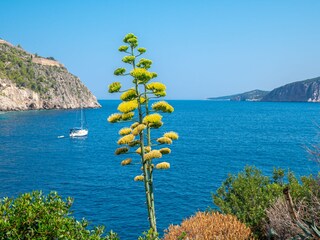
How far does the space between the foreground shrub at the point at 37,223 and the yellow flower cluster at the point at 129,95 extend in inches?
203

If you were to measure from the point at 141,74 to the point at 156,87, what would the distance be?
806mm

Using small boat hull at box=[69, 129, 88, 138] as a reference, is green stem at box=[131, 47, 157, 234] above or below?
above

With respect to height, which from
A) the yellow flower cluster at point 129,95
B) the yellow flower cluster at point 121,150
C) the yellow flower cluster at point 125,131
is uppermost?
the yellow flower cluster at point 129,95

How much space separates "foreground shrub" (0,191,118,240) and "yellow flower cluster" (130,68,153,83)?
17.7 feet

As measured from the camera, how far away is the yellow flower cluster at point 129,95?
12086 mm

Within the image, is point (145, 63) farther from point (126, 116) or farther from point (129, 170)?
point (129, 170)

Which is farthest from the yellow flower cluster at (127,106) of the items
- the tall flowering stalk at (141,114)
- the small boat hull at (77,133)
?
the small boat hull at (77,133)

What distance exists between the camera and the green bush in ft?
47.4

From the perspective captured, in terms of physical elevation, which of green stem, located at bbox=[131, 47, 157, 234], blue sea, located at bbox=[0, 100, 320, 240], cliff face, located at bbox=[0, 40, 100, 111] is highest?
cliff face, located at bbox=[0, 40, 100, 111]

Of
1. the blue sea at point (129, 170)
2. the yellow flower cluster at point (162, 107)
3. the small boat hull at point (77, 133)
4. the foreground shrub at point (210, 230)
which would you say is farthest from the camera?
the small boat hull at point (77, 133)

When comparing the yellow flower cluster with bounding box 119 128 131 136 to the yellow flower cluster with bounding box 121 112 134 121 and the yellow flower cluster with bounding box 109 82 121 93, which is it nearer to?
the yellow flower cluster with bounding box 121 112 134 121

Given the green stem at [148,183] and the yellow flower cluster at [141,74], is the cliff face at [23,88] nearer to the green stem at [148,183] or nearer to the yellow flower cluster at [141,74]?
the green stem at [148,183]

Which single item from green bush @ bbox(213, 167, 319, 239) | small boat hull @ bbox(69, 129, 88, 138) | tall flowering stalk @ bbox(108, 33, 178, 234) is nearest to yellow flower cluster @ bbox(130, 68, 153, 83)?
tall flowering stalk @ bbox(108, 33, 178, 234)

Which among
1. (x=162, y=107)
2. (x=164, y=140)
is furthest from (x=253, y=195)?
(x=162, y=107)
